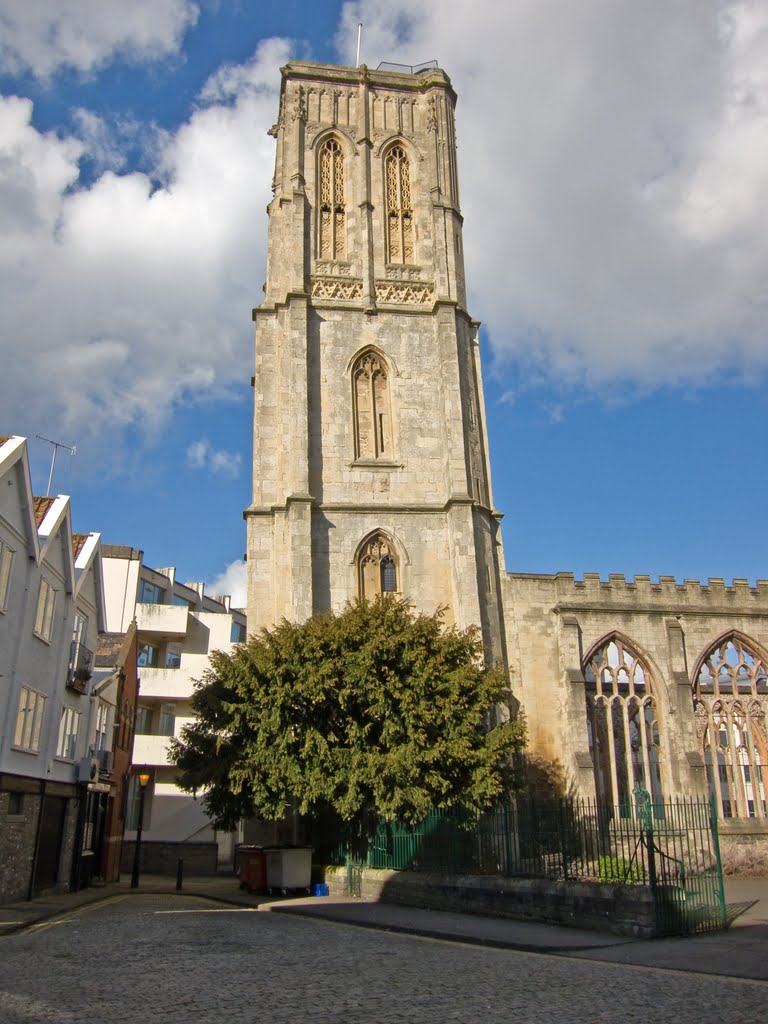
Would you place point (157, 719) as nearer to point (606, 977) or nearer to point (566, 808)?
point (566, 808)

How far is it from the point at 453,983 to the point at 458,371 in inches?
1002

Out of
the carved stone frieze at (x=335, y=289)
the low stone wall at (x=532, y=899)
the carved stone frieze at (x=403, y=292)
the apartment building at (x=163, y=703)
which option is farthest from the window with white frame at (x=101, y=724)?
the carved stone frieze at (x=403, y=292)

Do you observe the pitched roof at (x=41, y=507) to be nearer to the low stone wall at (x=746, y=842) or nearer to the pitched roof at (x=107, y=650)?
the pitched roof at (x=107, y=650)

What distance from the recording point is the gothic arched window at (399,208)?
3578 centimetres

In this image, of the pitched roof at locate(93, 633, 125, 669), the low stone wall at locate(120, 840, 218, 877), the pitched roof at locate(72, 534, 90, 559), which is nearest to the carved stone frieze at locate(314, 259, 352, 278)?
the pitched roof at locate(72, 534, 90, 559)

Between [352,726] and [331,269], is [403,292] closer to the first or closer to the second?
[331,269]

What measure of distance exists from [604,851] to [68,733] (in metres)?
14.9

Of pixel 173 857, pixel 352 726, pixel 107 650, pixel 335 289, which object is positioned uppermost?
pixel 335 289

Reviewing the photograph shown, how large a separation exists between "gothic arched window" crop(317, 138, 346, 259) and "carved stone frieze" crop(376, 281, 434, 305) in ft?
7.30

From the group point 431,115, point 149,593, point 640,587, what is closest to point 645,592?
point 640,587

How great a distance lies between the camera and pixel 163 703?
41375mm

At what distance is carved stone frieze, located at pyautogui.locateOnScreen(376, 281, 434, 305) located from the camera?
34469 millimetres

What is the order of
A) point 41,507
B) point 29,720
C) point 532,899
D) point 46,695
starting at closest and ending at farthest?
point 532,899, point 29,720, point 46,695, point 41,507

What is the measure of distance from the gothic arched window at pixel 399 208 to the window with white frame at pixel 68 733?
811 inches
